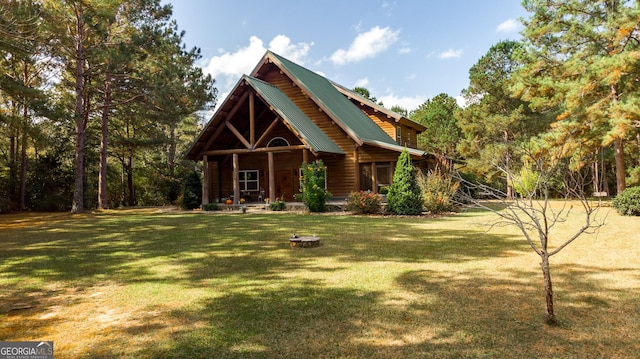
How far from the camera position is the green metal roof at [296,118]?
19859 mm

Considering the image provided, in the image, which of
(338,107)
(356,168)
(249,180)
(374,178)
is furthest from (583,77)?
(249,180)

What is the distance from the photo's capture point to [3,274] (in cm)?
747

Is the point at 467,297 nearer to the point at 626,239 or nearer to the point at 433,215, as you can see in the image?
the point at 626,239

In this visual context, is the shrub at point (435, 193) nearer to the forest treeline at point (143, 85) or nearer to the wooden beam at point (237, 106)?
the forest treeline at point (143, 85)

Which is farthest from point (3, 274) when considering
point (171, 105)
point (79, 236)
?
point (171, 105)

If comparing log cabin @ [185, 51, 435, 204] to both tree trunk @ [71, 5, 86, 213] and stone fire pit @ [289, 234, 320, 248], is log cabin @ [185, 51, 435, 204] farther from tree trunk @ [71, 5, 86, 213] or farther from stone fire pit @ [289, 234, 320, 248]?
stone fire pit @ [289, 234, 320, 248]

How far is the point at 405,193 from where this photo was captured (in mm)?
16953

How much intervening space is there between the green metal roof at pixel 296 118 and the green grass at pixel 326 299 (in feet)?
34.1

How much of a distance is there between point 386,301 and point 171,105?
18.6 metres

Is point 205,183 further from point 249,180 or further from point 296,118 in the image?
point 296,118

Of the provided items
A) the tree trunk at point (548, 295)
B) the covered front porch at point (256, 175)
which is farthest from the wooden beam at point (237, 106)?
the tree trunk at point (548, 295)
